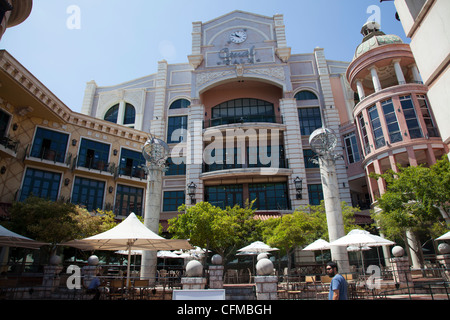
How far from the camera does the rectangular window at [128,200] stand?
25.0 metres

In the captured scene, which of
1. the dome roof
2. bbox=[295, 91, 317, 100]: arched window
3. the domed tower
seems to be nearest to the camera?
the domed tower

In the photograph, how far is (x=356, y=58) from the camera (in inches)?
952

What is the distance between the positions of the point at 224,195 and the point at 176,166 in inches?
222

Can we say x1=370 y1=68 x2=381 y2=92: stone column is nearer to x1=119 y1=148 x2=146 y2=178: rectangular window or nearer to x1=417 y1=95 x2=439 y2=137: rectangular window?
x1=417 y1=95 x2=439 y2=137: rectangular window

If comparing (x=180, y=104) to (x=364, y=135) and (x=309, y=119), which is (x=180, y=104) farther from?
(x=364, y=135)

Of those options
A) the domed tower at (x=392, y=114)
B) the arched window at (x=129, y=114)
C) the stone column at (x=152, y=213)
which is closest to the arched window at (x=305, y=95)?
the domed tower at (x=392, y=114)

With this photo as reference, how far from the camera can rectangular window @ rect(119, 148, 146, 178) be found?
25859 mm

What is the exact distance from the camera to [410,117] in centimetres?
2105

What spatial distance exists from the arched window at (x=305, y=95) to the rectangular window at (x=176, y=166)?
13.2 meters

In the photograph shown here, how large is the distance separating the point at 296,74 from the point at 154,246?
24457mm

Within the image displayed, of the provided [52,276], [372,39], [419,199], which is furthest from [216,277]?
[372,39]

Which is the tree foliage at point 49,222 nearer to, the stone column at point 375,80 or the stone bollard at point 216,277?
the stone bollard at point 216,277

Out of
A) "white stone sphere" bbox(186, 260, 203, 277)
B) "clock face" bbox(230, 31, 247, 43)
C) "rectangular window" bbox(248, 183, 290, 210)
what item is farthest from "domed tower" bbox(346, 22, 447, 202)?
"white stone sphere" bbox(186, 260, 203, 277)

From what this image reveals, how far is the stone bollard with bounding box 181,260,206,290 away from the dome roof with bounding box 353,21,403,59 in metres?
23.3
